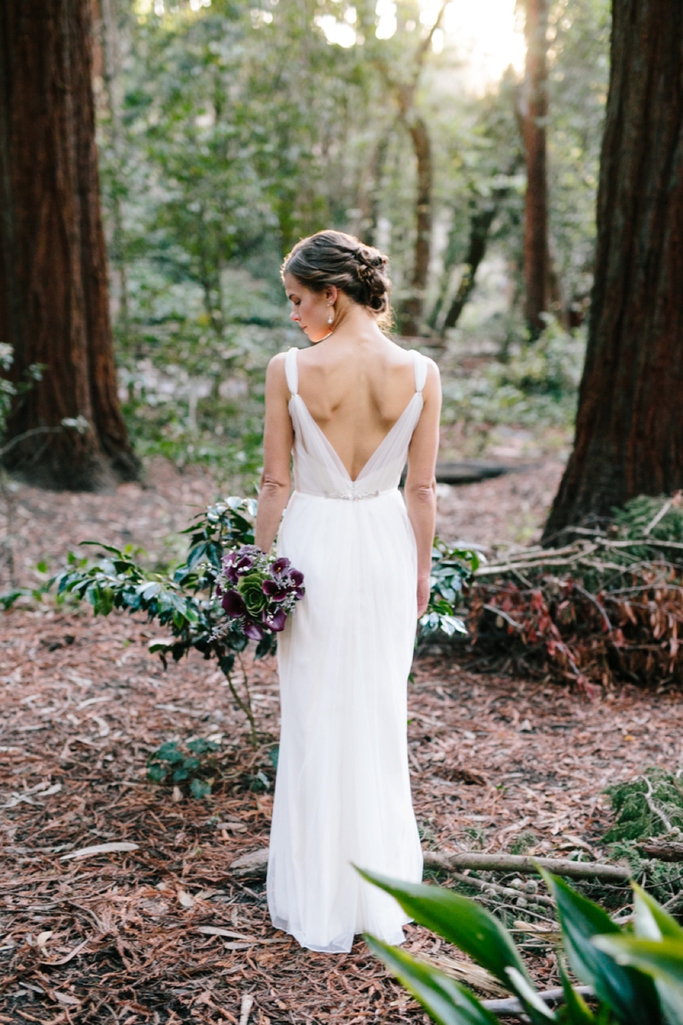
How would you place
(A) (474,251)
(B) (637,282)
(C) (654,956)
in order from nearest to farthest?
1. (C) (654,956)
2. (B) (637,282)
3. (A) (474,251)

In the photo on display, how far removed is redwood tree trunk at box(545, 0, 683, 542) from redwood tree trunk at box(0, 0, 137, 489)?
14.6 ft

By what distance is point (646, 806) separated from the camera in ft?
10.1

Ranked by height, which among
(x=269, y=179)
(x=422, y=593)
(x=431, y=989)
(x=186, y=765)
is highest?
(x=269, y=179)

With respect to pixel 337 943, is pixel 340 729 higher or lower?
higher

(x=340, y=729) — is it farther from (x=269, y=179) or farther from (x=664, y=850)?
(x=269, y=179)

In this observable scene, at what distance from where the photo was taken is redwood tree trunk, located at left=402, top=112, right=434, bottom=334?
17328 mm

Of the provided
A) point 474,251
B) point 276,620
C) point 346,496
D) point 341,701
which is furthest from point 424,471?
point 474,251

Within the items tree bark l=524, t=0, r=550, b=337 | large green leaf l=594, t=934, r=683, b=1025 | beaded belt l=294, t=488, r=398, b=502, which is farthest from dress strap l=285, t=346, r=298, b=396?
tree bark l=524, t=0, r=550, b=337

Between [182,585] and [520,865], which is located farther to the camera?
[182,585]

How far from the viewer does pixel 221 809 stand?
338 centimetres

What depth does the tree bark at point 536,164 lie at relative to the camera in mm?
13859

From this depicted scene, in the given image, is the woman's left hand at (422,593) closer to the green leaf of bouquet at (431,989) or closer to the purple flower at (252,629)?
the purple flower at (252,629)

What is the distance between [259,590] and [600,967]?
1434 mm

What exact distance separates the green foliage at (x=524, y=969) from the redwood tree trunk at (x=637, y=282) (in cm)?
387
